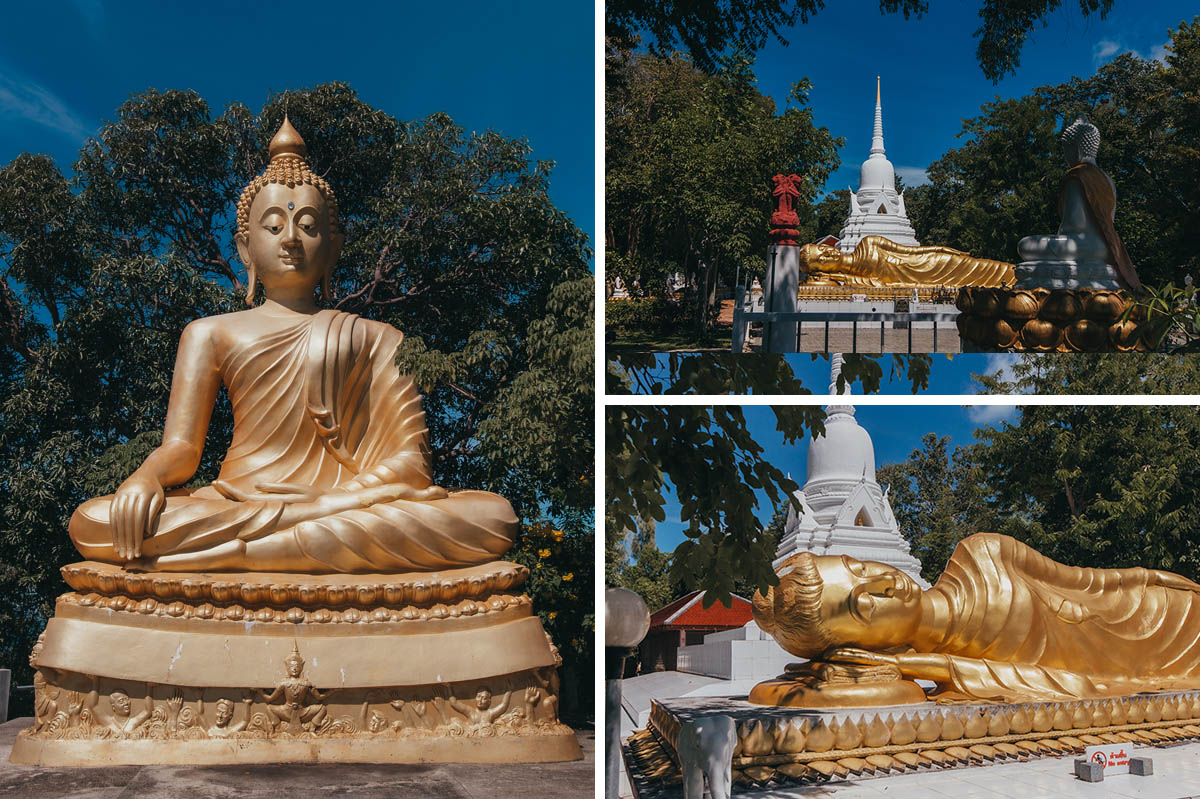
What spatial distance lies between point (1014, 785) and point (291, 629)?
14.8 feet

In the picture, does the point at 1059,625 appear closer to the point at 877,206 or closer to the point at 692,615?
the point at 692,615

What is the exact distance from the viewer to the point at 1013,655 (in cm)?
677

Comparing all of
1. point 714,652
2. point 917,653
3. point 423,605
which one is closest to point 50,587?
point 423,605

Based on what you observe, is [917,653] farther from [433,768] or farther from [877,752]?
[433,768]

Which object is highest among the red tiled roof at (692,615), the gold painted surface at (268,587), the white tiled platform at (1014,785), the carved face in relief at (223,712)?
the gold painted surface at (268,587)

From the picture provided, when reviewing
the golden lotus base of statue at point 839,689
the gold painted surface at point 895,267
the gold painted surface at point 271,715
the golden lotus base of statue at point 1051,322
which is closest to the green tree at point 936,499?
the golden lotus base of statue at point 1051,322

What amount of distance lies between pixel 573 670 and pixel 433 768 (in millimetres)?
4680

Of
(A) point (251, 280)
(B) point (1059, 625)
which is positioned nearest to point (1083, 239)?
(B) point (1059, 625)

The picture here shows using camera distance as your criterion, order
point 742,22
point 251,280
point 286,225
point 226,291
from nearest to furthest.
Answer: point 742,22 → point 286,225 → point 251,280 → point 226,291

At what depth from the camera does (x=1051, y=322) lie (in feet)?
19.7

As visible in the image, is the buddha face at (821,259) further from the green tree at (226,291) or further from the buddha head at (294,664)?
the buddha head at (294,664)

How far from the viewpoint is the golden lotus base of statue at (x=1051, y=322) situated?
590cm

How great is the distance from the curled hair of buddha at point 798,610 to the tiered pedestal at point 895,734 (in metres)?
0.50

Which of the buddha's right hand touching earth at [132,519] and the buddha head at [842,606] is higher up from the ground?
the buddha's right hand touching earth at [132,519]
